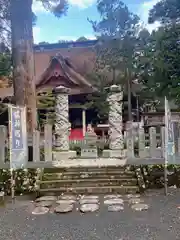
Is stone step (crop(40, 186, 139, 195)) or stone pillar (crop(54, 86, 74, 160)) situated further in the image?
stone pillar (crop(54, 86, 74, 160))

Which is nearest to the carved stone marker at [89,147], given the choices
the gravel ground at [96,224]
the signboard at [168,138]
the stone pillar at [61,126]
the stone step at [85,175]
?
the stone pillar at [61,126]

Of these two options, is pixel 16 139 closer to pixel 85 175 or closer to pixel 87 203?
pixel 85 175

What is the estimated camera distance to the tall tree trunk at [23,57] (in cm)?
1134

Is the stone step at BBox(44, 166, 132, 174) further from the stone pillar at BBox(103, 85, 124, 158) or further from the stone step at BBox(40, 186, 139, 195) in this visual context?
the stone pillar at BBox(103, 85, 124, 158)

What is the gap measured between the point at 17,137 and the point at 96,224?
3.29m

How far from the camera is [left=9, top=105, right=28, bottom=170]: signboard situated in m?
7.80

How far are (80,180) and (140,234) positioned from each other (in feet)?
12.0

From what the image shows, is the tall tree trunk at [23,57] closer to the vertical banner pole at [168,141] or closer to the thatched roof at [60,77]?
the vertical banner pole at [168,141]

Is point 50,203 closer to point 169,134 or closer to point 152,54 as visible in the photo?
point 169,134

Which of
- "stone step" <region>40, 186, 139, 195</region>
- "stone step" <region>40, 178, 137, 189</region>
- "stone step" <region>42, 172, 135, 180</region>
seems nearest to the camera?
"stone step" <region>40, 186, 139, 195</region>

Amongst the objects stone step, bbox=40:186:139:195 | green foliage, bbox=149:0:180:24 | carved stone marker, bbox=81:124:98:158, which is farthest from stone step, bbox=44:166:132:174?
green foliage, bbox=149:0:180:24

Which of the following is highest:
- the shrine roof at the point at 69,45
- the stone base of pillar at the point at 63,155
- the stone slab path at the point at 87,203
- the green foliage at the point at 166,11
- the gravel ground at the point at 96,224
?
the shrine roof at the point at 69,45

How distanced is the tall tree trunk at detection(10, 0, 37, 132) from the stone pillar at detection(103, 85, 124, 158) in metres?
2.63

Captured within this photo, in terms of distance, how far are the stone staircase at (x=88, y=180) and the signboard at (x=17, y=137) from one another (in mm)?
820
